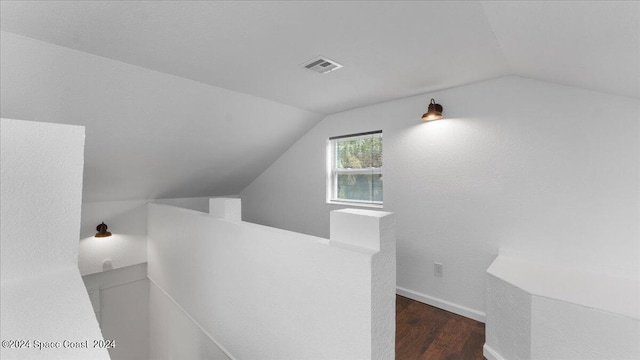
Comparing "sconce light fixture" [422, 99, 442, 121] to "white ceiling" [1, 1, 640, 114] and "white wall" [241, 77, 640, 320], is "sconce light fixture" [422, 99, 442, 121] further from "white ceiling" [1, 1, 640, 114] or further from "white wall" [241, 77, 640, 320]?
"white ceiling" [1, 1, 640, 114]

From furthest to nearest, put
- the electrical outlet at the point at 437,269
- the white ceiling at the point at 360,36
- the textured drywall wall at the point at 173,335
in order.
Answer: the electrical outlet at the point at 437,269 < the textured drywall wall at the point at 173,335 < the white ceiling at the point at 360,36

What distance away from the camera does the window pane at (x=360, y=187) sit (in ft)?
11.1

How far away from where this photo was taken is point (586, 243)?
2.06 meters

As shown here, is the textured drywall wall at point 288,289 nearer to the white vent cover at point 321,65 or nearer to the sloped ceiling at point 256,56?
the sloped ceiling at point 256,56

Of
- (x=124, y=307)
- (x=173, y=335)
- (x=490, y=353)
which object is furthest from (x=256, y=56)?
(x=124, y=307)

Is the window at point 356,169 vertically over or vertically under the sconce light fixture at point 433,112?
under

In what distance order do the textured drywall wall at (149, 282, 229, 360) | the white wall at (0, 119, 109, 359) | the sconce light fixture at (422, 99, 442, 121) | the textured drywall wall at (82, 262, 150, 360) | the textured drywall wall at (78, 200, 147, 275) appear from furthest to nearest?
the textured drywall wall at (82, 262, 150, 360) < the textured drywall wall at (78, 200, 147, 275) < the sconce light fixture at (422, 99, 442, 121) < the textured drywall wall at (149, 282, 229, 360) < the white wall at (0, 119, 109, 359)

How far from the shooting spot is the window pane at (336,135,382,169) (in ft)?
11.1

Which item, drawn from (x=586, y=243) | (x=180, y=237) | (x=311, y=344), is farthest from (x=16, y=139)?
(x=586, y=243)

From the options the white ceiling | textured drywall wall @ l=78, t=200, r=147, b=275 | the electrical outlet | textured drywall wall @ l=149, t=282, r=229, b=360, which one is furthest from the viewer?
textured drywall wall @ l=78, t=200, r=147, b=275

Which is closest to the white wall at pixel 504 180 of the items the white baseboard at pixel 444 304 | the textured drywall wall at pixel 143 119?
the white baseboard at pixel 444 304

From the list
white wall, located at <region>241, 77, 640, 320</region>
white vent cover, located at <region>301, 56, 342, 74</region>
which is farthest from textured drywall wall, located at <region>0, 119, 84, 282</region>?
white wall, located at <region>241, 77, 640, 320</region>

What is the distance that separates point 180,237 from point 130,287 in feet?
6.02

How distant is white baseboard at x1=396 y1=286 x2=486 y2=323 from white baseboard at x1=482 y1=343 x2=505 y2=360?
0.46 metres
